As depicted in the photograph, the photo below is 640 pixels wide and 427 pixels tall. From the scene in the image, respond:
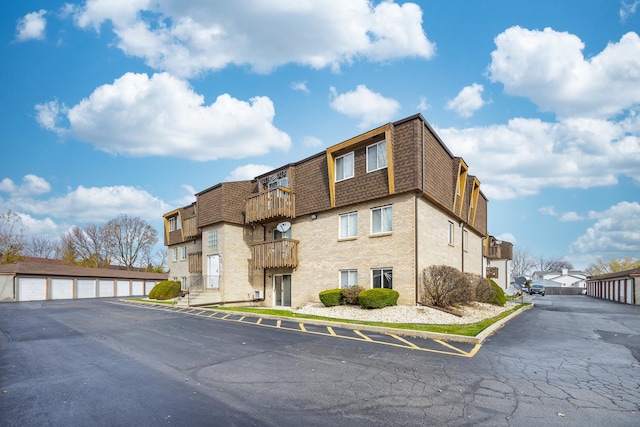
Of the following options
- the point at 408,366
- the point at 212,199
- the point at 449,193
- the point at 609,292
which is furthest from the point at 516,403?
the point at 609,292

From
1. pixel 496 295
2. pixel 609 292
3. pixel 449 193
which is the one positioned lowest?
pixel 609 292

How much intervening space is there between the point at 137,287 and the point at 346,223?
4020cm

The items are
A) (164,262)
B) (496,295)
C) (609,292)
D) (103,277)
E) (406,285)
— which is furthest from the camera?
(164,262)

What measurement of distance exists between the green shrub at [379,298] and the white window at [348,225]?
3.61m

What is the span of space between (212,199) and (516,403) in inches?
912

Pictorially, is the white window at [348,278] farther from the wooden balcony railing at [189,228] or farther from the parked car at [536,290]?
the parked car at [536,290]

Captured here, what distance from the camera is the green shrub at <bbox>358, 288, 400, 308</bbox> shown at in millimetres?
15359

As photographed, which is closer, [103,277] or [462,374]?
[462,374]

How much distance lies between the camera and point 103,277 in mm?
44250

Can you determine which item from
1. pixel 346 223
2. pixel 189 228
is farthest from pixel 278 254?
pixel 189 228

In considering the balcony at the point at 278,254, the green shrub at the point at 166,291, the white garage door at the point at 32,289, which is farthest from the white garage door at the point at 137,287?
the balcony at the point at 278,254

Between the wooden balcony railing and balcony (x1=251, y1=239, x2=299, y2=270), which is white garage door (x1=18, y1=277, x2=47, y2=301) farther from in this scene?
balcony (x1=251, y1=239, x2=299, y2=270)

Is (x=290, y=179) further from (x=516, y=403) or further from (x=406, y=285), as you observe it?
(x=516, y=403)

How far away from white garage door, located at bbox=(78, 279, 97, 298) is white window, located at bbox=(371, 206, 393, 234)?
39.2 meters
